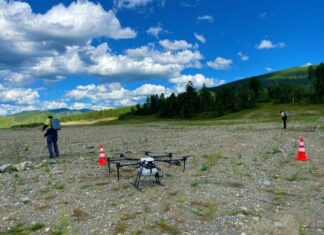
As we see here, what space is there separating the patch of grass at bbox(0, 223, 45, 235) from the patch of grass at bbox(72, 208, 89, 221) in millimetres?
1132

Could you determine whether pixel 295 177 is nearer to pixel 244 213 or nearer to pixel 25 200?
pixel 244 213

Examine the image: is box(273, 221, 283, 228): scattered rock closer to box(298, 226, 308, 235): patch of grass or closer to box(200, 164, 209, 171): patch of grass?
box(298, 226, 308, 235): patch of grass

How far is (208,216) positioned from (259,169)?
8536 millimetres

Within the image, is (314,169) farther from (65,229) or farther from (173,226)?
(65,229)

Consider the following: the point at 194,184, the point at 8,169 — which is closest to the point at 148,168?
the point at 194,184

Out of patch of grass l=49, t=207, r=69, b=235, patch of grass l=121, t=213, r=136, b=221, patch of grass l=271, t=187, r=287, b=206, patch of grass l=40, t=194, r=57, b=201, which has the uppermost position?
patch of grass l=40, t=194, r=57, b=201

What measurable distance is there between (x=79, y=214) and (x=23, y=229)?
1.88 m

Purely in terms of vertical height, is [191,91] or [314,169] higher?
[191,91]

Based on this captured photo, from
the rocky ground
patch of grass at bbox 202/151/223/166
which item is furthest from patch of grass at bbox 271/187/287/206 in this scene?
patch of grass at bbox 202/151/223/166

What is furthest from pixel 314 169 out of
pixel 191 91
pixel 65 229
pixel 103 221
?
pixel 191 91

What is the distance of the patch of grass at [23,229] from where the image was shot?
10.2m

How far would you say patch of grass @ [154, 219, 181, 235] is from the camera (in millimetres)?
9840

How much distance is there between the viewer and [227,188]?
14422 millimetres

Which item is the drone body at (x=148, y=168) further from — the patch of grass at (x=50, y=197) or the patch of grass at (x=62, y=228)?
the patch of grass at (x=62, y=228)
